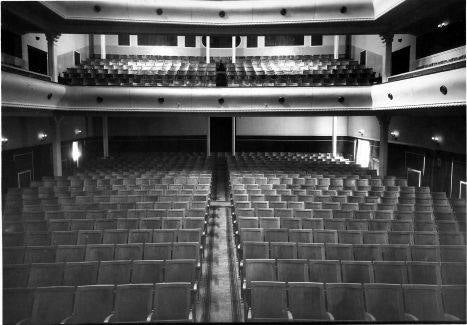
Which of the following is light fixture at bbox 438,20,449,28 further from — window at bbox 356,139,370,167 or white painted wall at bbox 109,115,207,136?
white painted wall at bbox 109,115,207,136

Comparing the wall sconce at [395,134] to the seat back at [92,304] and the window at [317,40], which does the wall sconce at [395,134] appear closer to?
the window at [317,40]

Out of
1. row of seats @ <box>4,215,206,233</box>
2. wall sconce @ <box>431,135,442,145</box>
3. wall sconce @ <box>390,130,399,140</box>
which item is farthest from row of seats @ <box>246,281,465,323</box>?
wall sconce @ <box>390,130,399,140</box>

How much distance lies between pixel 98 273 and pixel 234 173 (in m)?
5.36

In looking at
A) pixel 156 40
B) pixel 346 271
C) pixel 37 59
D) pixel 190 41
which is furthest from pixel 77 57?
pixel 346 271

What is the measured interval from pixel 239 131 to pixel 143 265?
38.3ft

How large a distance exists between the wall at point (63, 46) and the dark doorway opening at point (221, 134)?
17.3ft

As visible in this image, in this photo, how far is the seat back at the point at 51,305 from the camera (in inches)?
111

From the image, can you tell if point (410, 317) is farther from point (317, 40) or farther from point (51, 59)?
point (317, 40)

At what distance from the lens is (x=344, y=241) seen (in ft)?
14.3

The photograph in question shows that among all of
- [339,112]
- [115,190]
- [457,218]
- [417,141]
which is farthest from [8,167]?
[417,141]

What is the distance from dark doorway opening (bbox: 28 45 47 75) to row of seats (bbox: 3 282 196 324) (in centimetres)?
848

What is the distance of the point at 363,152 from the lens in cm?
1285

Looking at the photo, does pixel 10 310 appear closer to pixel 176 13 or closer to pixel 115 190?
pixel 115 190

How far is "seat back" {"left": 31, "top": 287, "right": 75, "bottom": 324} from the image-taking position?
282cm
